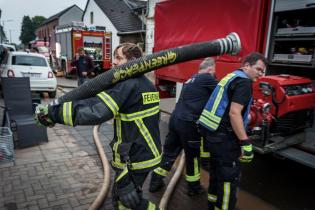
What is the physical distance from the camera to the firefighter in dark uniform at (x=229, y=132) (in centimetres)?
271

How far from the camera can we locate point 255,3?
3.87 metres

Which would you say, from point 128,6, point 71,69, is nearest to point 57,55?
point 71,69

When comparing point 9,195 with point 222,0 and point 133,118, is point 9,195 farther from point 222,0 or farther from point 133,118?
point 222,0

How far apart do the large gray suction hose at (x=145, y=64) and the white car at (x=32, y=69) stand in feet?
25.3

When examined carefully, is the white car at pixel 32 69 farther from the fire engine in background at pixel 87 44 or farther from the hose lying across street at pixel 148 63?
the hose lying across street at pixel 148 63

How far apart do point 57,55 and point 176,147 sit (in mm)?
16182

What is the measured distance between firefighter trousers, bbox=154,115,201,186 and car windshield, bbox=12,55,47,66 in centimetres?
724

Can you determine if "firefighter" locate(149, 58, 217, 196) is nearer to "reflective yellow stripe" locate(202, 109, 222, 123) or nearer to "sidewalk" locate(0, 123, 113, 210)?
"reflective yellow stripe" locate(202, 109, 222, 123)

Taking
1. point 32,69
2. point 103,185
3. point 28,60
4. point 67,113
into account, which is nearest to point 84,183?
point 103,185

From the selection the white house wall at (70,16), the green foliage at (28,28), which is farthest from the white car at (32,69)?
the green foliage at (28,28)

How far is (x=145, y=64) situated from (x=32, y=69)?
8204 millimetres

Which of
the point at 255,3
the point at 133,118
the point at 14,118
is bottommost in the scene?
the point at 14,118

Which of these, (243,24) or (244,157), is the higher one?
(243,24)

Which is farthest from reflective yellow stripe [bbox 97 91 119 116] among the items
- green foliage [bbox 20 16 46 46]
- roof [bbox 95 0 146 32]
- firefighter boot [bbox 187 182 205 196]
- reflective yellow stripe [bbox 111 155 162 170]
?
green foliage [bbox 20 16 46 46]
